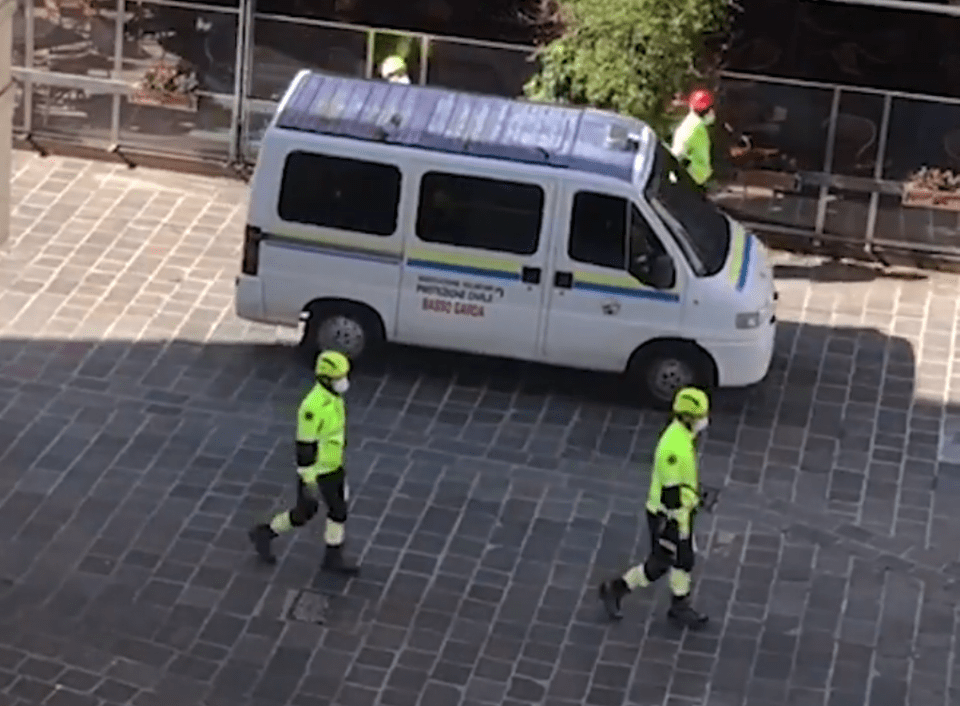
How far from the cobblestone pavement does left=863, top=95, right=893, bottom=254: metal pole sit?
2.34 feet

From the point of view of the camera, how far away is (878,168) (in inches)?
785

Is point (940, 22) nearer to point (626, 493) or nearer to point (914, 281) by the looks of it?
point (914, 281)

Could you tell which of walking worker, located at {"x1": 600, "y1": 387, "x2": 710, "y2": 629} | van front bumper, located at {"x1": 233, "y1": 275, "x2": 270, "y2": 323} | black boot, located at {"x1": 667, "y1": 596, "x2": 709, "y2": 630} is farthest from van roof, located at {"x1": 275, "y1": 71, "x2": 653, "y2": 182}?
black boot, located at {"x1": 667, "y1": 596, "x2": 709, "y2": 630}

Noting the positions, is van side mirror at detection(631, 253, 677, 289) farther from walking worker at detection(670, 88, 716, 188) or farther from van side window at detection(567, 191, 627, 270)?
walking worker at detection(670, 88, 716, 188)

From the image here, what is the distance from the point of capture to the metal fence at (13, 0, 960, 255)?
1994cm

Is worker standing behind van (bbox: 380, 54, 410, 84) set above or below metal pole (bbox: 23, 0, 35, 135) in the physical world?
above

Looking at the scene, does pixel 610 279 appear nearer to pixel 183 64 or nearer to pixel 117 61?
pixel 183 64

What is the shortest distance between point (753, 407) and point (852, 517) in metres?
1.67

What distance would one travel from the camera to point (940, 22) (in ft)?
70.1

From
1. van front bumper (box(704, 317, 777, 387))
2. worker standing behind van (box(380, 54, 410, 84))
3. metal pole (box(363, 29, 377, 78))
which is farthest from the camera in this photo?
metal pole (box(363, 29, 377, 78))

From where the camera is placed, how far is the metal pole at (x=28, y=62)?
21000mm

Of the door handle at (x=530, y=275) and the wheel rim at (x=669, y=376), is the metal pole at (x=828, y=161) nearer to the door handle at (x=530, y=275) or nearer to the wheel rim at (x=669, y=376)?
the wheel rim at (x=669, y=376)

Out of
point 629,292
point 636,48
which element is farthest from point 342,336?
point 636,48

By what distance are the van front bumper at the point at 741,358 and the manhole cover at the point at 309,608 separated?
154 inches
